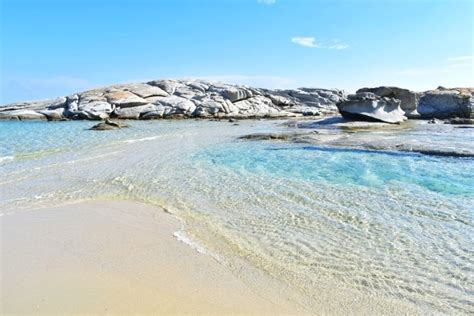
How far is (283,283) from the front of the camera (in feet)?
16.6

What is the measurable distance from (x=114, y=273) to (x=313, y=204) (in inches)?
196

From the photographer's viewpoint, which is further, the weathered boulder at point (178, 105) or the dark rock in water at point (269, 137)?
the weathered boulder at point (178, 105)

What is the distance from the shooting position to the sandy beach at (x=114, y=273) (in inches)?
175

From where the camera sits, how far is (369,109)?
3164 centimetres

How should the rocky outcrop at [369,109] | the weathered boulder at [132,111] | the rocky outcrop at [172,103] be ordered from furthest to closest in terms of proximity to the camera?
the rocky outcrop at [172,103]
the weathered boulder at [132,111]
the rocky outcrop at [369,109]

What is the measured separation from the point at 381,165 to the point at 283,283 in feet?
32.7

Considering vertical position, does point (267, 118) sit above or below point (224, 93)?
below

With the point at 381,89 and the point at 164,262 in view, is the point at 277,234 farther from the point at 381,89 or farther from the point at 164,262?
the point at 381,89

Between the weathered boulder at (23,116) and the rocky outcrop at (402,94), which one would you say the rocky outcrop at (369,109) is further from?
the weathered boulder at (23,116)

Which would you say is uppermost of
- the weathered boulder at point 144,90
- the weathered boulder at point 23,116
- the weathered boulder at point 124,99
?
the weathered boulder at point 144,90

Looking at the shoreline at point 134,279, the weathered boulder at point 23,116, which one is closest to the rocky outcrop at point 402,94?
the shoreline at point 134,279

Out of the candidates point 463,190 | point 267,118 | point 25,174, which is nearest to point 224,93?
point 267,118

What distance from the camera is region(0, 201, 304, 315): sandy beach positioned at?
4441mm

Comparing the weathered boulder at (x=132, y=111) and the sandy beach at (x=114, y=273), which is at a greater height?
the weathered boulder at (x=132, y=111)
